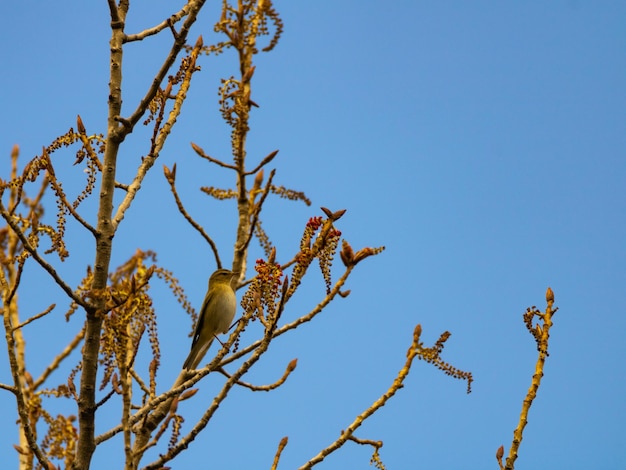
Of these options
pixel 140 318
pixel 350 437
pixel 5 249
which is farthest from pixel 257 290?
pixel 5 249

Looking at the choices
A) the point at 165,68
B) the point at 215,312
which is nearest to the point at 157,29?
the point at 165,68

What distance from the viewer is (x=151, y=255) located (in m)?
5.70

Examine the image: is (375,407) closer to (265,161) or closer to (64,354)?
(265,161)

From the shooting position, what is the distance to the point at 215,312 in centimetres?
602

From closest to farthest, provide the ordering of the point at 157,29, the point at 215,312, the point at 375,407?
the point at 375,407, the point at 157,29, the point at 215,312

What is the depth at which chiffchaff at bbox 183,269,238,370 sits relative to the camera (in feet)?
19.1

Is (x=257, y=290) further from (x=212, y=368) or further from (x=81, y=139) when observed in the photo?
(x=81, y=139)

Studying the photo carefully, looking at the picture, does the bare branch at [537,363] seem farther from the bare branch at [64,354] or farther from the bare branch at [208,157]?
the bare branch at [64,354]

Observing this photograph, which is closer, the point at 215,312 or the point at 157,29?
the point at 157,29

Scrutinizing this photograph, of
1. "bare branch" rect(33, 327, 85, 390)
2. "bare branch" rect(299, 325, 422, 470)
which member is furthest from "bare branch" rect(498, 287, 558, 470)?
"bare branch" rect(33, 327, 85, 390)

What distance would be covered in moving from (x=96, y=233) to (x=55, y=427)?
→ 1.18 metres

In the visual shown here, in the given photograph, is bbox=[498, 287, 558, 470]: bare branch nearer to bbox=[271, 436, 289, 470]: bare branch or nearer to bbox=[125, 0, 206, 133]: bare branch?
bbox=[271, 436, 289, 470]: bare branch

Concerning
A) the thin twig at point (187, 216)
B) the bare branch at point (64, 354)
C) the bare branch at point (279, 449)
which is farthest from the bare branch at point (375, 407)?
the bare branch at point (64, 354)

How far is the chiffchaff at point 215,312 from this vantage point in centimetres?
583
